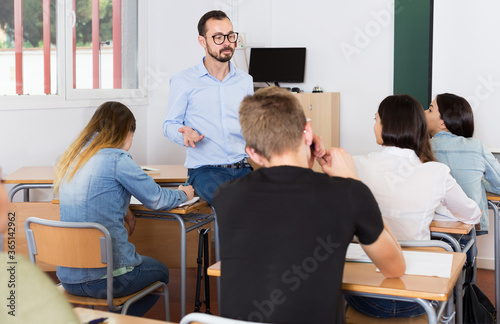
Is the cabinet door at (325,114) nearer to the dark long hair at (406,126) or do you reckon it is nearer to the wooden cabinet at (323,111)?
the wooden cabinet at (323,111)

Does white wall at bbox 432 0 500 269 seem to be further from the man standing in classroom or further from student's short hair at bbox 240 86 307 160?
student's short hair at bbox 240 86 307 160

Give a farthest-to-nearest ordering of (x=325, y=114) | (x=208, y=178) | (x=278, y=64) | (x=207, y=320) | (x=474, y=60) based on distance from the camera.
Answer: (x=278, y=64) < (x=325, y=114) < (x=474, y=60) < (x=208, y=178) < (x=207, y=320)

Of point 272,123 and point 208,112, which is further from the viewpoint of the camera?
point 208,112

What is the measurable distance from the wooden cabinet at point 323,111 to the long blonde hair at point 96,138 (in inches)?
111

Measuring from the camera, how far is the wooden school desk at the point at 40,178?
3434 millimetres

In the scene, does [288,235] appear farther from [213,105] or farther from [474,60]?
[474,60]

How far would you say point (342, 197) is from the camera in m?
1.40

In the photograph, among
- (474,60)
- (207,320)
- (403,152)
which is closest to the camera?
(207,320)

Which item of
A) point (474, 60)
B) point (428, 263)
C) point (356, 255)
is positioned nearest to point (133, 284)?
point (356, 255)

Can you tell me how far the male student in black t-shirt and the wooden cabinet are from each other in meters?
3.72

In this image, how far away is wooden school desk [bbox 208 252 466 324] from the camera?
1.53m

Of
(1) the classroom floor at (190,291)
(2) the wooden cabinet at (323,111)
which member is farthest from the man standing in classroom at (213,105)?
(2) the wooden cabinet at (323,111)

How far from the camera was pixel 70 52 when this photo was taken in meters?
4.50

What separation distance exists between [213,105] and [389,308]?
168 cm
